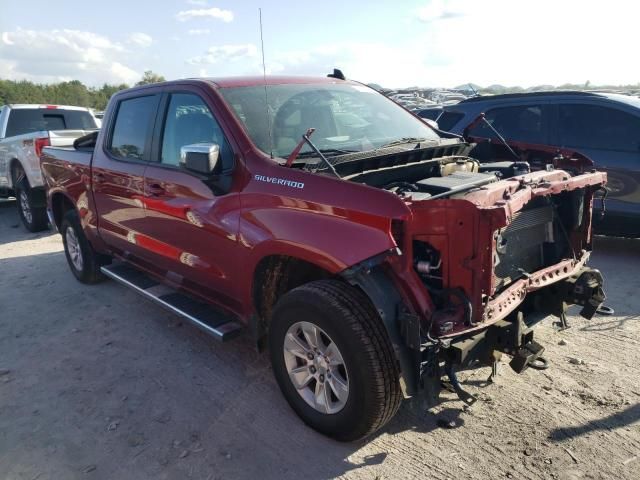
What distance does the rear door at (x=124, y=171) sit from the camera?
437cm

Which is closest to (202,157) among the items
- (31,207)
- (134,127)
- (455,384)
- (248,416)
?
(248,416)

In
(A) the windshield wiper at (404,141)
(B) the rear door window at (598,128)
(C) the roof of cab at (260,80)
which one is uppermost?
(C) the roof of cab at (260,80)

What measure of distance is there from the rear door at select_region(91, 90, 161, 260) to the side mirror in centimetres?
118

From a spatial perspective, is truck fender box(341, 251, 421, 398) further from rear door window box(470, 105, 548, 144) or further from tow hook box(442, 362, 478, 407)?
rear door window box(470, 105, 548, 144)

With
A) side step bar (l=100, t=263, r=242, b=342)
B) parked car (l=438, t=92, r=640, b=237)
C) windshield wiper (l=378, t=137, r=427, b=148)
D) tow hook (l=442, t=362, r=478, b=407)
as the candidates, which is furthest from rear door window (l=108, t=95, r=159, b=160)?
parked car (l=438, t=92, r=640, b=237)

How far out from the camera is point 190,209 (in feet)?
12.2

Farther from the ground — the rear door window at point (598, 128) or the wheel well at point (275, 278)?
the rear door window at point (598, 128)

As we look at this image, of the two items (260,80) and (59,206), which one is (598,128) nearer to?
(260,80)

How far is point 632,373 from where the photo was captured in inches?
139

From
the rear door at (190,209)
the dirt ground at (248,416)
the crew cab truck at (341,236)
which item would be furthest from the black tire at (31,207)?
the rear door at (190,209)

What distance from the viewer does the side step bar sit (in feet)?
11.7

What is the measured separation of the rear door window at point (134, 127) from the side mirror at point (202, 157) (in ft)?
3.94

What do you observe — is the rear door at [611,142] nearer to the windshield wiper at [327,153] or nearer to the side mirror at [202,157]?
the windshield wiper at [327,153]

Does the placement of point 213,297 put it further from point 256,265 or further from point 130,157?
point 130,157
